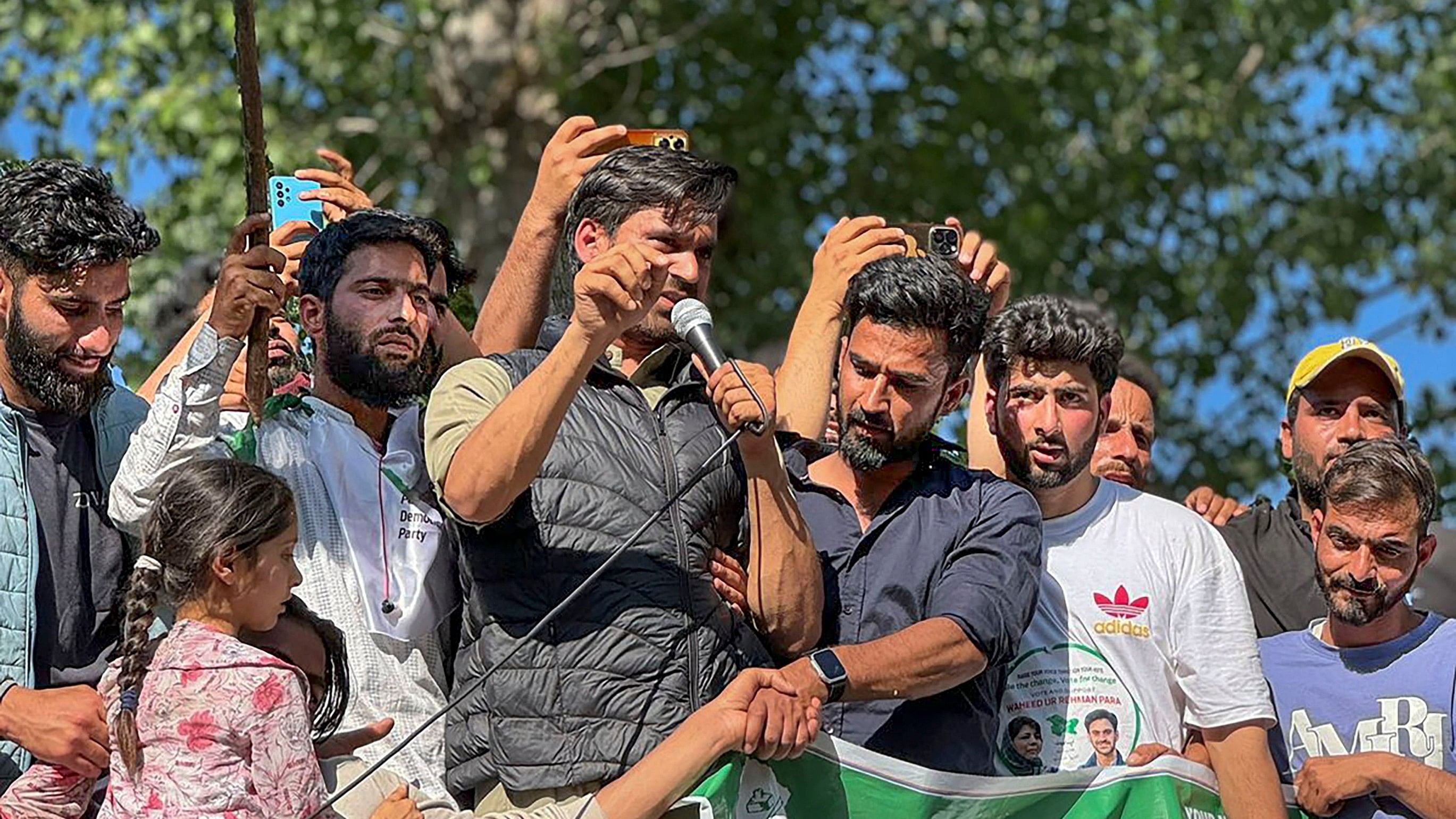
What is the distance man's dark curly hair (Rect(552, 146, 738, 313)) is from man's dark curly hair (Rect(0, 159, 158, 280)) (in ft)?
2.89

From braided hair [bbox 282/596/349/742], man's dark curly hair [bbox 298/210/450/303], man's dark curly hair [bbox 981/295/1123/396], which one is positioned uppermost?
man's dark curly hair [bbox 981/295/1123/396]

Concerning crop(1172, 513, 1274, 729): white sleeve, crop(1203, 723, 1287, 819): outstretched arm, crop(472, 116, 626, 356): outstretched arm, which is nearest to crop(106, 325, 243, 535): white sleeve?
crop(472, 116, 626, 356): outstretched arm

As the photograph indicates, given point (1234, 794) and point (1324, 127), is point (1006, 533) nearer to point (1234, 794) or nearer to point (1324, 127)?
point (1234, 794)

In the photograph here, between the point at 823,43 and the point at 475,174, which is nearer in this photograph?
the point at 475,174

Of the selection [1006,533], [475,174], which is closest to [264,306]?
[1006,533]

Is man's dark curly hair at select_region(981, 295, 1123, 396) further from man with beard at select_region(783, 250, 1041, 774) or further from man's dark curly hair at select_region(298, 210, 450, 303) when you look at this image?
man's dark curly hair at select_region(298, 210, 450, 303)

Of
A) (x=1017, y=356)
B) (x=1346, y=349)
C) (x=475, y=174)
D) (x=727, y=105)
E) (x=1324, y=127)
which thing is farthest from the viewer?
(x=1324, y=127)

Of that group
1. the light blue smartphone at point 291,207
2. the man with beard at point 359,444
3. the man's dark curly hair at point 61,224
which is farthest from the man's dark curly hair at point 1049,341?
the man's dark curly hair at point 61,224

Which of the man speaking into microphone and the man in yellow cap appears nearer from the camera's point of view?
the man speaking into microphone

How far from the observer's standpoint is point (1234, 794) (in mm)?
4988

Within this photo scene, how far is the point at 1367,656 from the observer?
5242mm

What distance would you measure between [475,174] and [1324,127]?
5.14 m

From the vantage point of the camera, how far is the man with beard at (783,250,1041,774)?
4.71 metres

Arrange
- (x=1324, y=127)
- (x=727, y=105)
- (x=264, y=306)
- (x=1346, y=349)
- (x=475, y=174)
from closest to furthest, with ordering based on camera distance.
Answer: (x=264, y=306) → (x=1346, y=349) → (x=475, y=174) → (x=727, y=105) → (x=1324, y=127)
